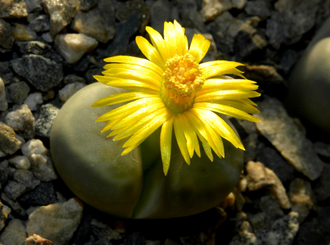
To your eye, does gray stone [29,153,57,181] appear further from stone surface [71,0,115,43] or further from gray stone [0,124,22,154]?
stone surface [71,0,115,43]

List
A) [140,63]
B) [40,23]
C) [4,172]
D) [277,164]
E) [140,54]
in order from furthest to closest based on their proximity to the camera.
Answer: [277,164] < [140,54] < [40,23] < [4,172] < [140,63]

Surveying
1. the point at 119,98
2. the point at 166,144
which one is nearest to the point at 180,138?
the point at 166,144

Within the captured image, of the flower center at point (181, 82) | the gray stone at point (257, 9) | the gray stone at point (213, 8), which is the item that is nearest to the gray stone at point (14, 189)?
the flower center at point (181, 82)

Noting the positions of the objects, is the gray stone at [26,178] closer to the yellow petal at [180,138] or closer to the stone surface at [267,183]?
the yellow petal at [180,138]

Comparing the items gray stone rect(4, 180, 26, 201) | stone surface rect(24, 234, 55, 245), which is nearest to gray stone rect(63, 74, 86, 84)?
gray stone rect(4, 180, 26, 201)

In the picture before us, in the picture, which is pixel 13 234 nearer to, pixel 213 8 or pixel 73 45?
pixel 73 45

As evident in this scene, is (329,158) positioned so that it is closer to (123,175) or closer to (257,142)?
(257,142)

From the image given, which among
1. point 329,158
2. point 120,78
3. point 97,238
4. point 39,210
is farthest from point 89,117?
point 329,158
